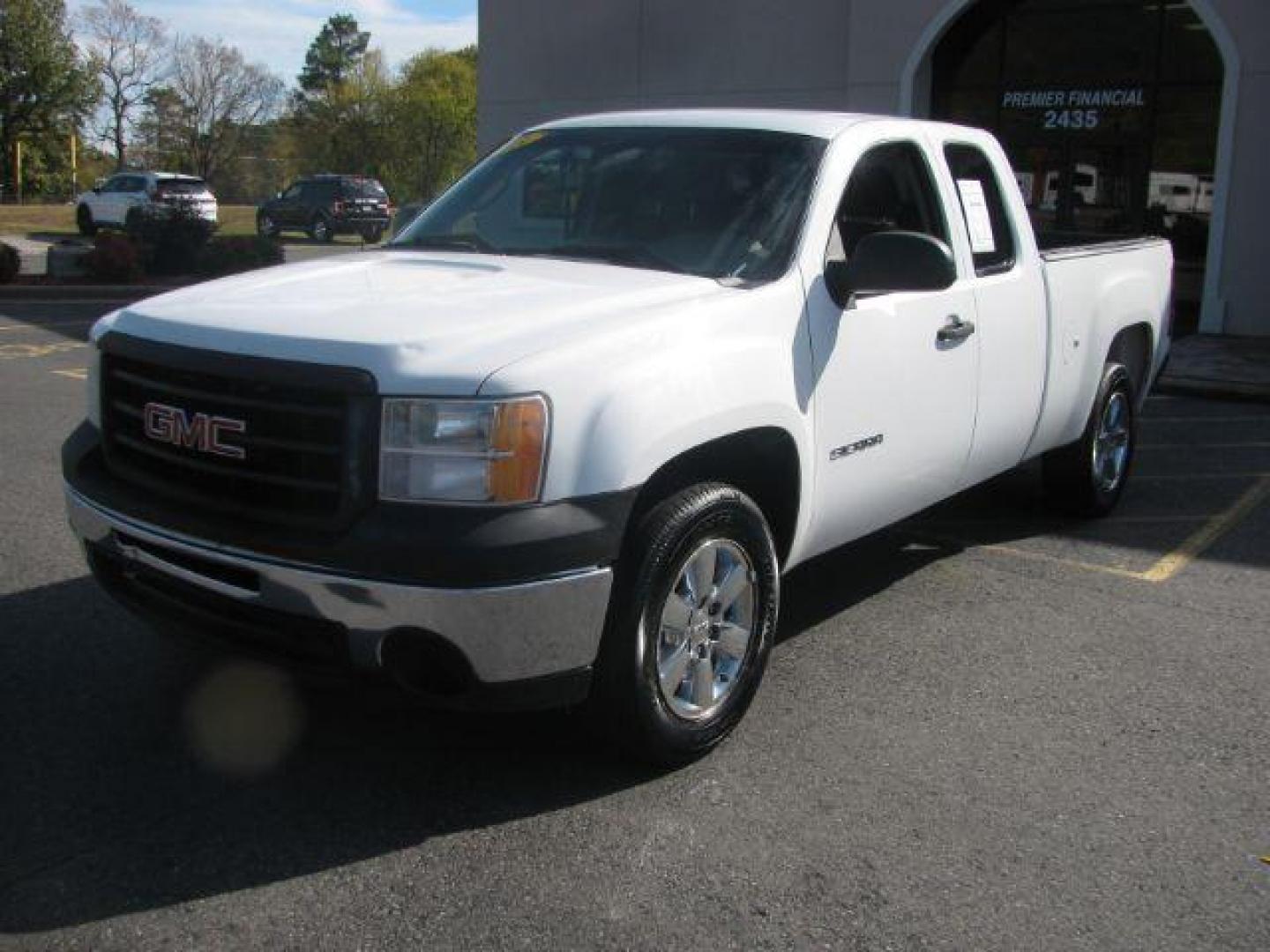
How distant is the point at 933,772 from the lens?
3.81 metres

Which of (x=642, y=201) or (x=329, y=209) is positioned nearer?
(x=642, y=201)

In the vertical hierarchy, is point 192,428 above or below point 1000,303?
below

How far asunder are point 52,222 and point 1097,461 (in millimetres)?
40246

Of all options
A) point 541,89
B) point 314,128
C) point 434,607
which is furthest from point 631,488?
point 314,128

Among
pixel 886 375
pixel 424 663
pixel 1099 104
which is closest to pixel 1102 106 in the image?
pixel 1099 104

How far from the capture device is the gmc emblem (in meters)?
3.41

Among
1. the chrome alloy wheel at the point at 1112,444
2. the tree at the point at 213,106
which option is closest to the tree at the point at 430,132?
the tree at the point at 213,106

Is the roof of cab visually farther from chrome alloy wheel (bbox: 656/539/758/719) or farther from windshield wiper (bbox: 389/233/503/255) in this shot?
chrome alloy wheel (bbox: 656/539/758/719)

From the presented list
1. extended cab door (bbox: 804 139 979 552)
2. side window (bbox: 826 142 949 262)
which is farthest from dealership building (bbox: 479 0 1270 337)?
extended cab door (bbox: 804 139 979 552)

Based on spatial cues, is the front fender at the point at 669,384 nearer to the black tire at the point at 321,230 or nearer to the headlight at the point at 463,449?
the headlight at the point at 463,449

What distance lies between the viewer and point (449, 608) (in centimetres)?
311

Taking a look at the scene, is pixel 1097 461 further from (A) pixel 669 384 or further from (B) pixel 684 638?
(A) pixel 669 384

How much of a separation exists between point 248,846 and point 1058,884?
6.81ft

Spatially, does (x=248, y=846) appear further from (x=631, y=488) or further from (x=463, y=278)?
(x=463, y=278)
